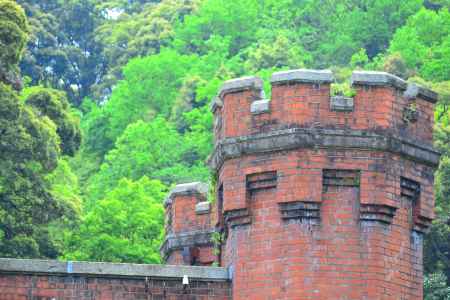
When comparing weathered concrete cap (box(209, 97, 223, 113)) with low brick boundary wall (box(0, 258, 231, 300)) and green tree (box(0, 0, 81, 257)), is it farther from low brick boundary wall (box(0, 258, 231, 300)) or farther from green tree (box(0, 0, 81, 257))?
green tree (box(0, 0, 81, 257))

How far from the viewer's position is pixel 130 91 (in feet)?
367

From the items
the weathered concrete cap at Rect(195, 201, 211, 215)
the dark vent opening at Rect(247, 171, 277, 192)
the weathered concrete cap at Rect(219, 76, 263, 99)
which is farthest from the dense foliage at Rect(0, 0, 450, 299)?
the dark vent opening at Rect(247, 171, 277, 192)

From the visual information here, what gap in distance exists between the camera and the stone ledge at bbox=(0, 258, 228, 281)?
25016mm

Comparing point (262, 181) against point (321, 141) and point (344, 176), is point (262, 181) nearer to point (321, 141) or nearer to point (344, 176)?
point (321, 141)

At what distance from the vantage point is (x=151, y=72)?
11331 cm

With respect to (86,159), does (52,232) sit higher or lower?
lower

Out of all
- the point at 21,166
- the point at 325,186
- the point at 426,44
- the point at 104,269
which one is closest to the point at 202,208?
the point at 104,269

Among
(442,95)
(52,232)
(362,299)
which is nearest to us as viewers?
(362,299)

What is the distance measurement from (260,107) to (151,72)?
87864mm

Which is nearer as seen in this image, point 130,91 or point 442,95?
point 442,95

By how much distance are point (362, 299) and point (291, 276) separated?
1.06 meters

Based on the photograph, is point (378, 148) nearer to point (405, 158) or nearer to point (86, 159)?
point (405, 158)

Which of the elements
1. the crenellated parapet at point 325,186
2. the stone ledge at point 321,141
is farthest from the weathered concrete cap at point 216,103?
the stone ledge at point 321,141

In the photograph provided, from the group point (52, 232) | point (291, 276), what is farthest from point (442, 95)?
point (291, 276)
